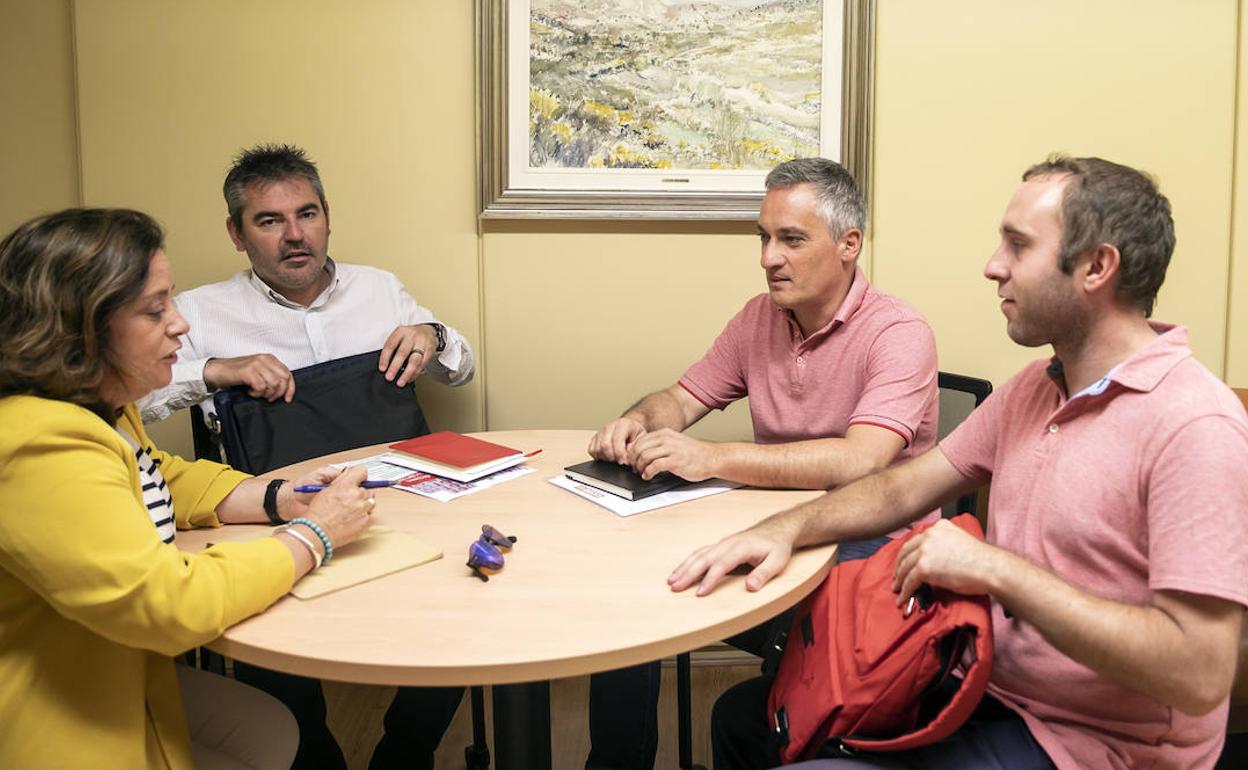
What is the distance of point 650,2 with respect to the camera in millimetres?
2822

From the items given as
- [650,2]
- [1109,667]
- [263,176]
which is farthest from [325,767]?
[650,2]

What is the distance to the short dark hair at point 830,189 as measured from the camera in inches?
87.1

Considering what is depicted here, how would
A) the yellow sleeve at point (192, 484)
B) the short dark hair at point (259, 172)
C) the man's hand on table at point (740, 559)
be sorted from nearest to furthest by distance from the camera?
the man's hand on table at point (740, 559) < the yellow sleeve at point (192, 484) < the short dark hair at point (259, 172)

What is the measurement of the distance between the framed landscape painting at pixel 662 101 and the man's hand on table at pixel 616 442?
104 cm

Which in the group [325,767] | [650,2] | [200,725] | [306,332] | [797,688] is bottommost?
[325,767]

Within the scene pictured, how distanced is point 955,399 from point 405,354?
144 cm

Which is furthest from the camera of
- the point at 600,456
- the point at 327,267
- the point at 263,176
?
the point at 327,267

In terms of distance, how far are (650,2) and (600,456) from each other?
1.50 m

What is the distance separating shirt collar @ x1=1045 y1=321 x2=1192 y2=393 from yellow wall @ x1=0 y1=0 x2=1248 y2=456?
1.66 m

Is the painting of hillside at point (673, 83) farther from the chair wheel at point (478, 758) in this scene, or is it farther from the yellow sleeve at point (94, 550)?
the yellow sleeve at point (94, 550)

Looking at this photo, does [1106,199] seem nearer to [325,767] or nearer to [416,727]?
[416,727]

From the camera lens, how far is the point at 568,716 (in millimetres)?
2803

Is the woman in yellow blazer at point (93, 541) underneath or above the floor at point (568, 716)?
above

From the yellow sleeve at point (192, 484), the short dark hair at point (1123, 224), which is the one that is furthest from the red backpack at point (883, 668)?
the yellow sleeve at point (192, 484)
